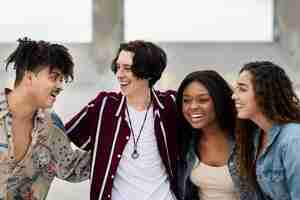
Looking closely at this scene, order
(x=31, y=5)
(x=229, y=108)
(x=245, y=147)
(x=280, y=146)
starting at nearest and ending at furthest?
(x=280, y=146)
(x=245, y=147)
(x=229, y=108)
(x=31, y=5)

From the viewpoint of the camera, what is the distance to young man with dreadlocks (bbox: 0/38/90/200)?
2.17 metres

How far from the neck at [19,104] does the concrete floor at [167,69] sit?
5.73 feet

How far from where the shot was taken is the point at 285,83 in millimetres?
2201

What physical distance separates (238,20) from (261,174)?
1.99m

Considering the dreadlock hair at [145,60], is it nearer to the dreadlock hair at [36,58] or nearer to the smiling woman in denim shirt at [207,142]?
the smiling woman in denim shirt at [207,142]

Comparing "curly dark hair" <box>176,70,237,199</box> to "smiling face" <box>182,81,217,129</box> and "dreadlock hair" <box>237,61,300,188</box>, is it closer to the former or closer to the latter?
"smiling face" <box>182,81,217,129</box>

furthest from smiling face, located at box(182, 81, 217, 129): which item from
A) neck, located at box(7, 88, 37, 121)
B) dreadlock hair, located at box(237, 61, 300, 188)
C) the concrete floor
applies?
the concrete floor

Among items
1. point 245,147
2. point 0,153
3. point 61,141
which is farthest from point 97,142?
point 245,147

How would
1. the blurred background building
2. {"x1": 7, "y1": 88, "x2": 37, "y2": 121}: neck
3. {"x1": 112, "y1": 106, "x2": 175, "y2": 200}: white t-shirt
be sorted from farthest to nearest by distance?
1. the blurred background building
2. {"x1": 112, "y1": 106, "x2": 175, "y2": 200}: white t-shirt
3. {"x1": 7, "y1": 88, "x2": 37, "y2": 121}: neck

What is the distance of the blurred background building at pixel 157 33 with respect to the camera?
3969 millimetres

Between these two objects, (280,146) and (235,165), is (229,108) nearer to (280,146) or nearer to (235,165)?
(235,165)

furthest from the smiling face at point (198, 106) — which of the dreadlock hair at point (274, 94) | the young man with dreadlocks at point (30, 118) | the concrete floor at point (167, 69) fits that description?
the concrete floor at point (167, 69)

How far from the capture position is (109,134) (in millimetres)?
2445

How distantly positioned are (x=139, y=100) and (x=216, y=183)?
0.46 m
